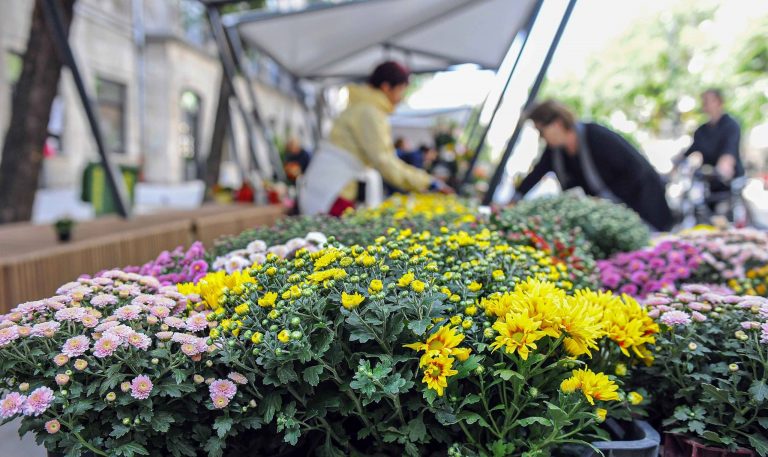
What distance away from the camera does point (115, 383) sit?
1.15 m

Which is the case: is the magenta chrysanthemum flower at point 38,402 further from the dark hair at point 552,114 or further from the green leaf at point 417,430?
the dark hair at point 552,114

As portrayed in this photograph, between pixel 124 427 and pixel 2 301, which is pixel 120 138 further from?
pixel 124 427

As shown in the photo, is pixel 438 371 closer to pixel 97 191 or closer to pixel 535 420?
pixel 535 420

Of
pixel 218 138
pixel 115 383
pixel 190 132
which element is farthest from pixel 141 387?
pixel 190 132

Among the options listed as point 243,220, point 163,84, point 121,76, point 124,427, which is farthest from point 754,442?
point 163,84

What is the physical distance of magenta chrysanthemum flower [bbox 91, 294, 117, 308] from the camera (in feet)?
4.53

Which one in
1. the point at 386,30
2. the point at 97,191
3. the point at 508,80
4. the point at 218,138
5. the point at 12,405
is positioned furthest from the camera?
the point at 218,138

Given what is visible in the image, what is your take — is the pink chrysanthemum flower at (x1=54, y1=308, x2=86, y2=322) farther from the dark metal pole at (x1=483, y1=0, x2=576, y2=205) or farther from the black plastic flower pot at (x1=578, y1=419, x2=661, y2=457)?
the dark metal pole at (x1=483, y1=0, x2=576, y2=205)

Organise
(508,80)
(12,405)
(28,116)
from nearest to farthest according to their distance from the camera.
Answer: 1. (12,405)
2. (28,116)
3. (508,80)

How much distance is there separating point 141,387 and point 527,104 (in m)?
4.37

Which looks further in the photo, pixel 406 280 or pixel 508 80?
pixel 508 80

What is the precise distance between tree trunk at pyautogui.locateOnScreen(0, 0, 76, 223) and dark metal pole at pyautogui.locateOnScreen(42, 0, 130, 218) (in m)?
0.37

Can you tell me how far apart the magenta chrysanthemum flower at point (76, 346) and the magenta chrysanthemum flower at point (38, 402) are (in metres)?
0.08

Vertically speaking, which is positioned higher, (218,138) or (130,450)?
(218,138)
